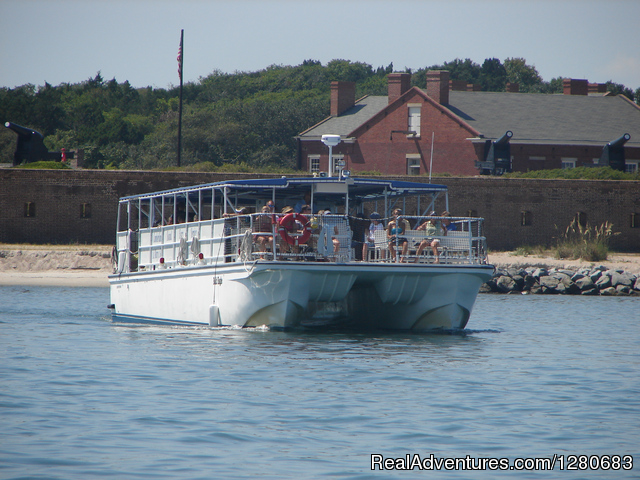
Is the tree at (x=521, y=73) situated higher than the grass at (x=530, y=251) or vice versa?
the tree at (x=521, y=73)

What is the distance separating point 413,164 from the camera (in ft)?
177

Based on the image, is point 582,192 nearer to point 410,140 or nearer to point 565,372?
point 410,140

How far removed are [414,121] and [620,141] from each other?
11.9m

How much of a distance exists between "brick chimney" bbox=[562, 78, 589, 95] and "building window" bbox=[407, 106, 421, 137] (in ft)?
48.9

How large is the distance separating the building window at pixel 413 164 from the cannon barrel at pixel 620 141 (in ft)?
36.2

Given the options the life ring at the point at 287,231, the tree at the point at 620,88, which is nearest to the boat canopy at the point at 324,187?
the life ring at the point at 287,231

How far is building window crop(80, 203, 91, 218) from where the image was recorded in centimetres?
4209

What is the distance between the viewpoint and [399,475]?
9.09 m

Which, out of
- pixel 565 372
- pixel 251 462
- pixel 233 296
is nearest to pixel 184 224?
pixel 233 296

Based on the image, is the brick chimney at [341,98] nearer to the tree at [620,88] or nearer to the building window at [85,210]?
the building window at [85,210]

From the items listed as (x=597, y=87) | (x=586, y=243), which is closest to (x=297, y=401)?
(x=586, y=243)

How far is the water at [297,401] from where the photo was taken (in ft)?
31.0

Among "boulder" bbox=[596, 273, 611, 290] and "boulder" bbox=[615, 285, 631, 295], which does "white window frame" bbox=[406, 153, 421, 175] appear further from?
"boulder" bbox=[615, 285, 631, 295]

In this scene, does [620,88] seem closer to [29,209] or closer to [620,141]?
[620,141]
